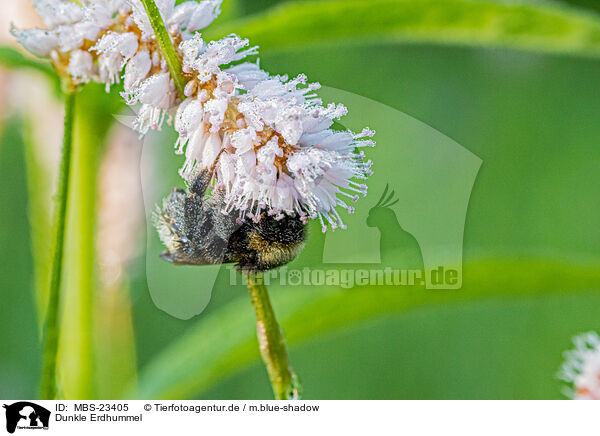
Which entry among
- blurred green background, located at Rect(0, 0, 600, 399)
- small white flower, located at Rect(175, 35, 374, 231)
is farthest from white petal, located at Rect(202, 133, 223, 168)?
blurred green background, located at Rect(0, 0, 600, 399)

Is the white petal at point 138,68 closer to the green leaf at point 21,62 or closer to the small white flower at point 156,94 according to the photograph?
the small white flower at point 156,94

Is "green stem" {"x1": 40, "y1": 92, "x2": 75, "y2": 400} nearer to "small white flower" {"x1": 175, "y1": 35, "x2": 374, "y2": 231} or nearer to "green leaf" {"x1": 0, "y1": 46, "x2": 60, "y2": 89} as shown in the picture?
"small white flower" {"x1": 175, "y1": 35, "x2": 374, "y2": 231}

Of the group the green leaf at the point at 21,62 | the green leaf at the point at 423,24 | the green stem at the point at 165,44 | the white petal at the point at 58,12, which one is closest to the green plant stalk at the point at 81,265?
the green leaf at the point at 21,62

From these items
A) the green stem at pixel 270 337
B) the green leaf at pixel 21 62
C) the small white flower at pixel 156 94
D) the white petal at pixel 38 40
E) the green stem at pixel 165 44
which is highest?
the green leaf at pixel 21 62

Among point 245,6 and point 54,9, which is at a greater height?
point 245,6

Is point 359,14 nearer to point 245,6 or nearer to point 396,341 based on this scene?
point 396,341
